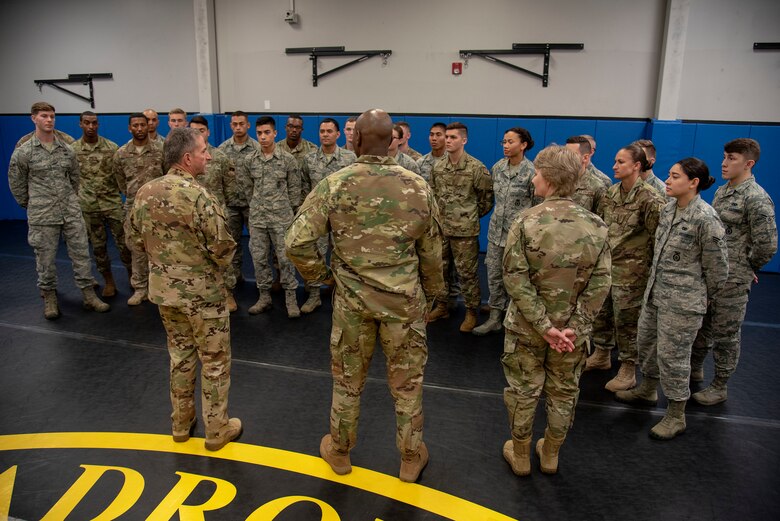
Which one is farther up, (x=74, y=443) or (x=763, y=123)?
(x=763, y=123)

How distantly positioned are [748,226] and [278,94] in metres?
7.13

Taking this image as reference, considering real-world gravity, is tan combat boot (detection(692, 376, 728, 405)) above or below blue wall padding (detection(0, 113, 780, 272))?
below

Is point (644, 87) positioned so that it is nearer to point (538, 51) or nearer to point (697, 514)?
point (538, 51)

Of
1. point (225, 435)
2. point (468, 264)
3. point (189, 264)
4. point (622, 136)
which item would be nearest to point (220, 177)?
point (468, 264)

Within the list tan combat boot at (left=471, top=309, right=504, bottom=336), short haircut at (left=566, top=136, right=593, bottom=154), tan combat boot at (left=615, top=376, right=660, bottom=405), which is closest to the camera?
tan combat boot at (left=615, top=376, right=660, bottom=405)

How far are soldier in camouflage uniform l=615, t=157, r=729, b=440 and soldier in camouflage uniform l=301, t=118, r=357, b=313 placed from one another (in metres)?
3.22

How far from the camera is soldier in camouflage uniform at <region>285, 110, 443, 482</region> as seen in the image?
2.58m

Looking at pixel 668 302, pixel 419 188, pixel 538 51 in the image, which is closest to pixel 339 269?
pixel 419 188

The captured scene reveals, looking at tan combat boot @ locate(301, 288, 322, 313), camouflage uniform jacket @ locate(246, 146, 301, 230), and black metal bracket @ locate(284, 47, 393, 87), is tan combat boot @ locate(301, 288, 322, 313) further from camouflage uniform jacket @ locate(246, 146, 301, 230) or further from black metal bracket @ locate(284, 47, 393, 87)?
black metal bracket @ locate(284, 47, 393, 87)

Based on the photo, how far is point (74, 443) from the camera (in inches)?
131

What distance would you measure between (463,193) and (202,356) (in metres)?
2.87

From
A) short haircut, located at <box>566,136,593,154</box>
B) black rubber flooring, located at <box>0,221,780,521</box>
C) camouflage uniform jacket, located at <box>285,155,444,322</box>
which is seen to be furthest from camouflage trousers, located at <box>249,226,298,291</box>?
short haircut, located at <box>566,136,593,154</box>

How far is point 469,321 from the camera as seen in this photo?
519cm

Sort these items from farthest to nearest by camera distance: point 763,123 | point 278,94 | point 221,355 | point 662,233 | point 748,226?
1. point 278,94
2. point 763,123
3. point 748,226
4. point 662,233
5. point 221,355
